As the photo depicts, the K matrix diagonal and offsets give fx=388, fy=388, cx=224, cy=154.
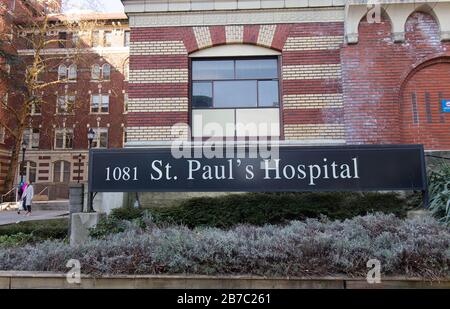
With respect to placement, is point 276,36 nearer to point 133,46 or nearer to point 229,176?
point 133,46

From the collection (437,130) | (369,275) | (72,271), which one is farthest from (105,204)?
(437,130)

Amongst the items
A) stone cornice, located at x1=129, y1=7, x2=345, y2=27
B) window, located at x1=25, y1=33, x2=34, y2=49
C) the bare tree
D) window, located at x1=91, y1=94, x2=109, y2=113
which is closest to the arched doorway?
stone cornice, located at x1=129, y1=7, x2=345, y2=27

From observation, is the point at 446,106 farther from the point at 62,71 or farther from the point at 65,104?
the point at 62,71

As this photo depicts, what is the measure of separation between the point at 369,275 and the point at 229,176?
3.05m

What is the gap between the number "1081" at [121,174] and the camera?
6.72 metres

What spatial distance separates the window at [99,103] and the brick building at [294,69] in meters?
31.9

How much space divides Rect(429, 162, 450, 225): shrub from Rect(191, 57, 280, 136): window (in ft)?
12.1

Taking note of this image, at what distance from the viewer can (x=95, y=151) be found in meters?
6.75

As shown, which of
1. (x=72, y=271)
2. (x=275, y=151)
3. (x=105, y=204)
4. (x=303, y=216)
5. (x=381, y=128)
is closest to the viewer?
(x=72, y=271)

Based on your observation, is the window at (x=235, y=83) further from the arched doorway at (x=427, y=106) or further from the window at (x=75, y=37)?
the window at (x=75, y=37)

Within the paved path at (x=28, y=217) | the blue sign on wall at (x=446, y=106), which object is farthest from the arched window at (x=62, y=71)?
the blue sign on wall at (x=446, y=106)

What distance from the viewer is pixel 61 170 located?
131 feet
